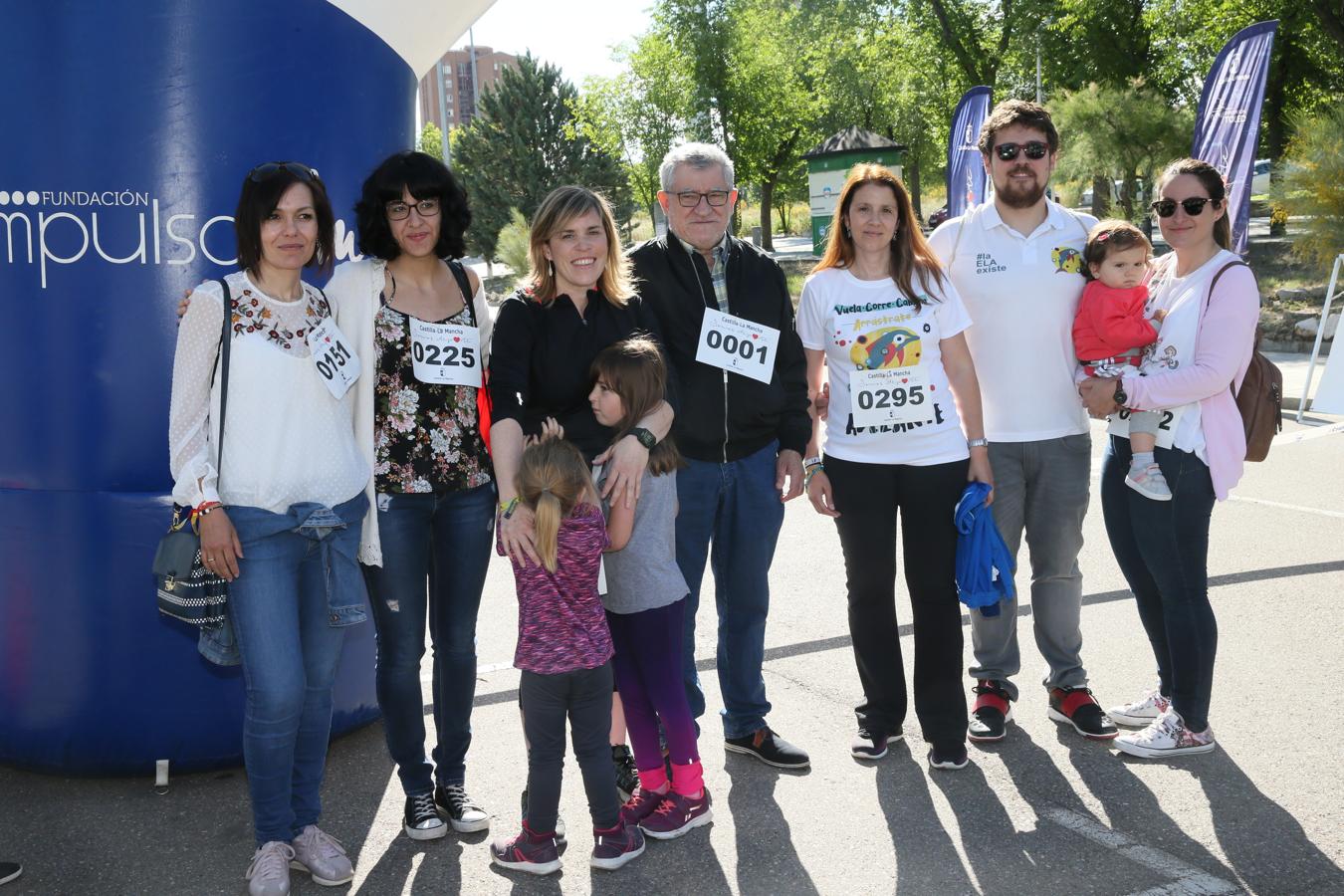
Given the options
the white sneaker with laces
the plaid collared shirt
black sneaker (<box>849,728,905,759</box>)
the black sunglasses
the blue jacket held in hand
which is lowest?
the white sneaker with laces

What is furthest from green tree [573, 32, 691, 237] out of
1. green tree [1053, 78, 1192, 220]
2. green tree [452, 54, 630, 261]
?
green tree [1053, 78, 1192, 220]

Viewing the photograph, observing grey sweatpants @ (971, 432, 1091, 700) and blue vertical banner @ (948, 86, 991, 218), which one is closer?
grey sweatpants @ (971, 432, 1091, 700)

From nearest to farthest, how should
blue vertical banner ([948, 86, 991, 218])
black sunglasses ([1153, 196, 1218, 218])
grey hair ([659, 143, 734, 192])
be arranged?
Result: grey hair ([659, 143, 734, 192]) → black sunglasses ([1153, 196, 1218, 218]) → blue vertical banner ([948, 86, 991, 218])

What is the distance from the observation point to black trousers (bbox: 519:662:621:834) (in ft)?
10.0

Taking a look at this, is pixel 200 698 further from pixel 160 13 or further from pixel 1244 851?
pixel 1244 851

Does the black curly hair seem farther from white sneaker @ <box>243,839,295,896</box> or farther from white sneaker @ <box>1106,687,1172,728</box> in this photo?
white sneaker @ <box>1106,687,1172,728</box>

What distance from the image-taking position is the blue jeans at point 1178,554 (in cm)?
359

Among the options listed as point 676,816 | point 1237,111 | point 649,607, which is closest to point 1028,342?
point 649,607

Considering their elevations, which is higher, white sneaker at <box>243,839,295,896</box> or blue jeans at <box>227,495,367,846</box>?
blue jeans at <box>227,495,367,846</box>

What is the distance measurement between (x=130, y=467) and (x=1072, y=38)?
105 feet

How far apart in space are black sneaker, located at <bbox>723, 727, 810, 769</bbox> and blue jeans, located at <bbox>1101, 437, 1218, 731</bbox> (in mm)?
1197

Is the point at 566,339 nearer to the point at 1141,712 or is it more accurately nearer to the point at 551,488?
the point at 551,488

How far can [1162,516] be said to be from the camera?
3623mm

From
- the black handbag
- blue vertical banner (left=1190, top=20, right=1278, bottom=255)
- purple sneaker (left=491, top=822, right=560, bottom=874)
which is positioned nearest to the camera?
the black handbag
